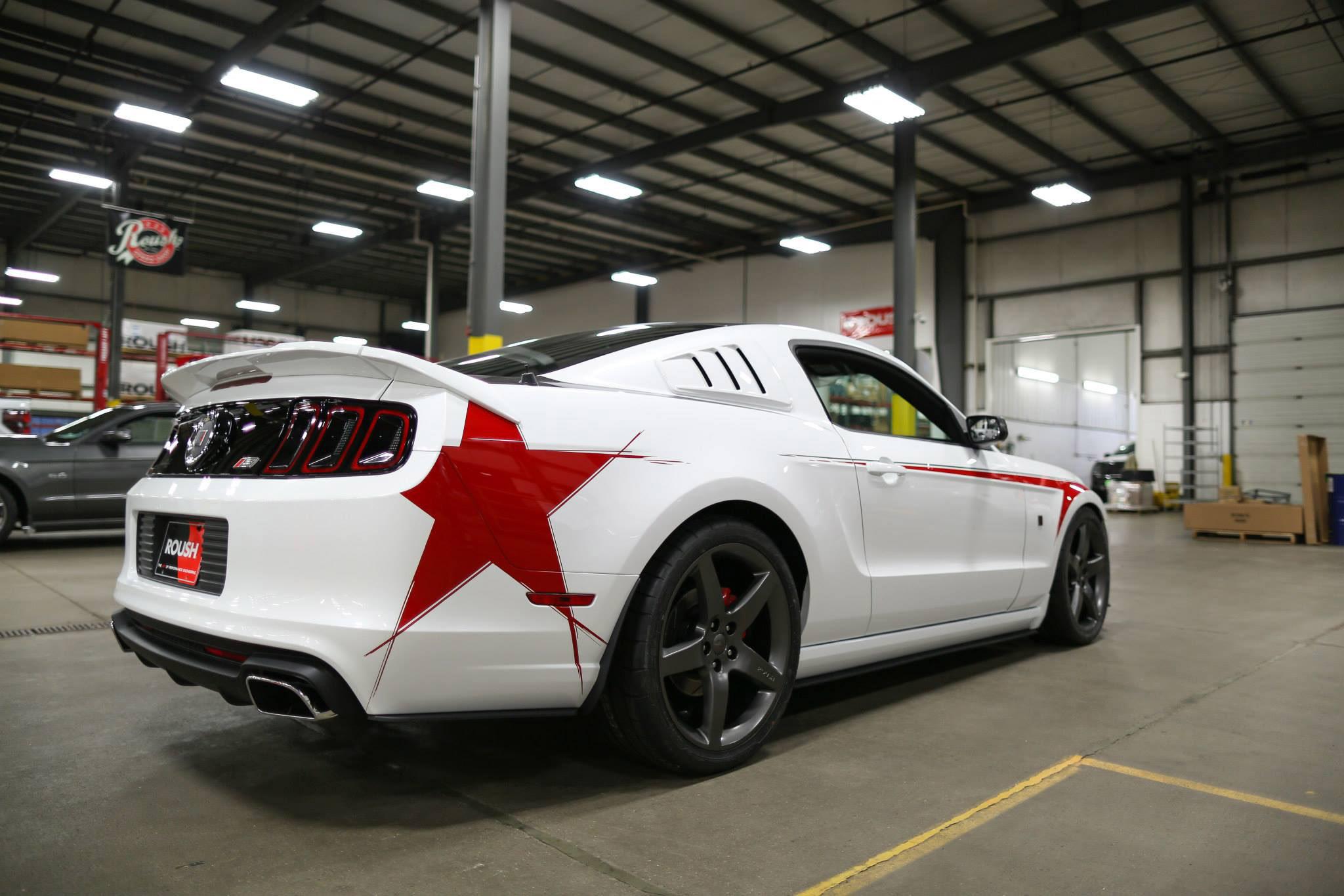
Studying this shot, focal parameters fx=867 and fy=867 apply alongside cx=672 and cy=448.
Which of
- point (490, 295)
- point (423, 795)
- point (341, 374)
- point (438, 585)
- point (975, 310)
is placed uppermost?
point (975, 310)

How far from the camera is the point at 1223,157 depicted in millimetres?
15445

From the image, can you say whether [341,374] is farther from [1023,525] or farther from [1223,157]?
[1223,157]

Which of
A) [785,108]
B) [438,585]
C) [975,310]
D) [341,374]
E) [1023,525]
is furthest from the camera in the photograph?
[975,310]

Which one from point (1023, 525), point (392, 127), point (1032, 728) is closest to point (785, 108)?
point (392, 127)

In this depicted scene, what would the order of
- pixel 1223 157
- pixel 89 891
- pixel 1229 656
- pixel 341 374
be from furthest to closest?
pixel 1223 157
pixel 1229 656
pixel 341 374
pixel 89 891

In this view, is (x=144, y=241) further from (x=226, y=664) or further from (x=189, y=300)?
(x=226, y=664)

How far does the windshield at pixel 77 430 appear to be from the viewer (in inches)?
305

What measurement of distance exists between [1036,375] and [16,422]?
68.7ft

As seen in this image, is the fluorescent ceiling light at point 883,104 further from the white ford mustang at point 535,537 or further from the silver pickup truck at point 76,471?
the white ford mustang at point 535,537

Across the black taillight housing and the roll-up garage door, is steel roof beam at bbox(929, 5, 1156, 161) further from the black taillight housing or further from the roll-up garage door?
the black taillight housing

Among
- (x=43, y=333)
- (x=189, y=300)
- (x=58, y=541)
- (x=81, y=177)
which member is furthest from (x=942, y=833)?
(x=189, y=300)

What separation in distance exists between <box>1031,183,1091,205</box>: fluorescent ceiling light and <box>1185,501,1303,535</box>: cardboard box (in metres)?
5.51

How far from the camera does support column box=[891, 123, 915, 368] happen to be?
12602 mm

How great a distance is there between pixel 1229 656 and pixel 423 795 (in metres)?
3.67
